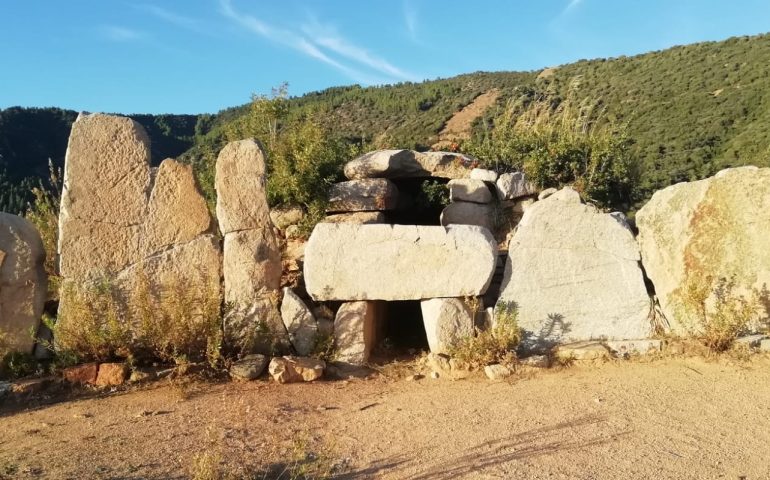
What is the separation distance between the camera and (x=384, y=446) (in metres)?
3.82

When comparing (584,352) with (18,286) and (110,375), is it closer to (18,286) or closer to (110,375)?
(110,375)

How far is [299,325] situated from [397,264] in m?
1.07

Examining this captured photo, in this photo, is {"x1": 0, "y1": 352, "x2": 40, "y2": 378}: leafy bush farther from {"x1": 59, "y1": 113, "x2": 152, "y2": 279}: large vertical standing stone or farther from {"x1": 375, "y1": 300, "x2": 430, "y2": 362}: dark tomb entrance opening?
{"x1": 375, "y1": 300, "x2": 430, "y2": 362}: dark tomb entrance opening

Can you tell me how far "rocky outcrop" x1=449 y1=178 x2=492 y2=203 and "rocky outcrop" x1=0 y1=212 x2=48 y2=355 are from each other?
4473 mm

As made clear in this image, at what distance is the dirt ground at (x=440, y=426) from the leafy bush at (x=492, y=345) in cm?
25

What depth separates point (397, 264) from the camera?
5.58m

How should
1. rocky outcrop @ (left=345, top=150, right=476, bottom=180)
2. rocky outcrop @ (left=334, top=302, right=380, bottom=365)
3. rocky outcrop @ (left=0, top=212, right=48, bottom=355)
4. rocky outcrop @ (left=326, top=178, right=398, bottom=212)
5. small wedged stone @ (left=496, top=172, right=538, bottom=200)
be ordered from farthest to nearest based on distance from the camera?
rocky outcrop @ (left=345, top=150, right=476, bottom=180) < small wedged stone @ (left=496, top=172, right=538, bottom=200) < rocky outcrop @ (left=326, top=178, right=398, bottom=212) < rocky outcrop @ (left=334, top=302, right=380, bottom=365) < rocky outcrop @ (left=0, top=212, right=48, bottom=355)

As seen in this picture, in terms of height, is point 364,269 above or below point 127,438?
above

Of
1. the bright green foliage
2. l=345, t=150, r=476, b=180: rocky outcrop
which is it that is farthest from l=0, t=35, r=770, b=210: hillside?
l=345, t=150, r=476, b=180: rocky outcrop

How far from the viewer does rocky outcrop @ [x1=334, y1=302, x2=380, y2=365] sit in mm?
5551

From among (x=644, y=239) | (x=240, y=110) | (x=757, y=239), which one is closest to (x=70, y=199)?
(x=644, y=239)

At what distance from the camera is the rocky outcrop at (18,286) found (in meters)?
5.45

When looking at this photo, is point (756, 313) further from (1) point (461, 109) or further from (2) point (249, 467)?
(1) point (461, 109)

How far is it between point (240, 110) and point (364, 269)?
27443mm
